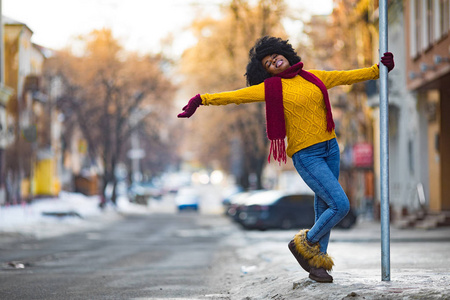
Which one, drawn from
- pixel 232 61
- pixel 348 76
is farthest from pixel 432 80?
pixel 232 61

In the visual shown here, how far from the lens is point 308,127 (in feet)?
21.7

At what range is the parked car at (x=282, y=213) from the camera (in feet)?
87.8

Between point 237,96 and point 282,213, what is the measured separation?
67.7 feet

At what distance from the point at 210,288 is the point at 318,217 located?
2.14 m

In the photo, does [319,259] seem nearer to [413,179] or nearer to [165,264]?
[165,264]

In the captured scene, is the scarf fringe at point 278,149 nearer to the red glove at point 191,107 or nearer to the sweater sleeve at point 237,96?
the sweater sleeve at point 237,96

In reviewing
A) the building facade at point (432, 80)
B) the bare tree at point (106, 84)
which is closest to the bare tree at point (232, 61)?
Result: the bare tree at point (106, 84)

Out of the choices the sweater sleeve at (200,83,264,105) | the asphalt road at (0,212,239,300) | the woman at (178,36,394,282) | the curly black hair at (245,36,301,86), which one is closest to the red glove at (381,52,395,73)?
the woman at (178,36,394,282)

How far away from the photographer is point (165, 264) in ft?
40.3

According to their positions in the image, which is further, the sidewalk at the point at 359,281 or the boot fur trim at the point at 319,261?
the boot fur trim at the point at 319,261

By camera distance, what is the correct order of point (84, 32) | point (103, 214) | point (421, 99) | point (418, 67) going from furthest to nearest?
point (84, 32)
point (103, 214)
point (421, 99)
point (418, 67)

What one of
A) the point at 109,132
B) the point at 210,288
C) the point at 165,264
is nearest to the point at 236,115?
the point at 109,132

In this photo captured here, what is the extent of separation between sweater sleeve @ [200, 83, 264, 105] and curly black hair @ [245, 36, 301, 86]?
0.87 feet

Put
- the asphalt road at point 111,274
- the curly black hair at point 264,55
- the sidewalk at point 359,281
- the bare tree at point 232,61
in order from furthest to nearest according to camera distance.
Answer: the bare tree at point 232,61 < the asphalt road at point 111,274 < the curly black hair at point 264,55 < the sidewalk at point 359,281
